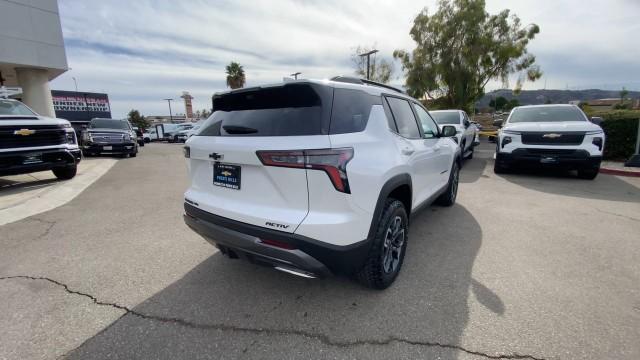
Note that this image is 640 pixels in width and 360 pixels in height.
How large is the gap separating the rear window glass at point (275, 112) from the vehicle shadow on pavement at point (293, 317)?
1361 mm

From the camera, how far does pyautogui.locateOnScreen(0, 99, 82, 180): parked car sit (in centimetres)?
569

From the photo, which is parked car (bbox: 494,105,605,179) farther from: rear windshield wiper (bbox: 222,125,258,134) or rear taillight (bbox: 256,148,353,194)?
rear windshield wiper (bbox: 222,125,258,134)

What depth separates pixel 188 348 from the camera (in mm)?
1961

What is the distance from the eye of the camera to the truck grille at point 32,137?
5.67 metres

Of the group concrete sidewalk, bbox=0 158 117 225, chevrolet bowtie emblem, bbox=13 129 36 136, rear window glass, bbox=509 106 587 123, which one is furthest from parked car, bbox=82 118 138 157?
rear window glass, bbox=509 106 587 123

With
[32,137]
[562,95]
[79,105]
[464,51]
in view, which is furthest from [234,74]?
[562,95]

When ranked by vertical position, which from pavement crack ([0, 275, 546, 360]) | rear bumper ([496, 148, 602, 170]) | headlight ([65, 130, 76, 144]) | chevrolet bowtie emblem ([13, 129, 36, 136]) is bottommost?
pavement crack ([0, 275, 546, 360])

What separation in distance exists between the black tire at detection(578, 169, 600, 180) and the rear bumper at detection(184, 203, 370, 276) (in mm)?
7318

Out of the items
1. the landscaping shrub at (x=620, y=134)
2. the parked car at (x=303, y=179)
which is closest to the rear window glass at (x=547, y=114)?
the landscaping shrub at (x=620, y=134)

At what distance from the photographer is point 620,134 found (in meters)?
9.03

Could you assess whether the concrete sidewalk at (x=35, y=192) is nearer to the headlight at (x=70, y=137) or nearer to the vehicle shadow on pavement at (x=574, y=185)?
the headlight at (x=70, y=137)

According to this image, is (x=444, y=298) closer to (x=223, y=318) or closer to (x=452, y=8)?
(x=223, y=318)

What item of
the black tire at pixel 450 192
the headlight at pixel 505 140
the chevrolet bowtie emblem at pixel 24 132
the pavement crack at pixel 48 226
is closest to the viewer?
the pavement crack at pixel 48 226

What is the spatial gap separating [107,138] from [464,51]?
23.0 meters
